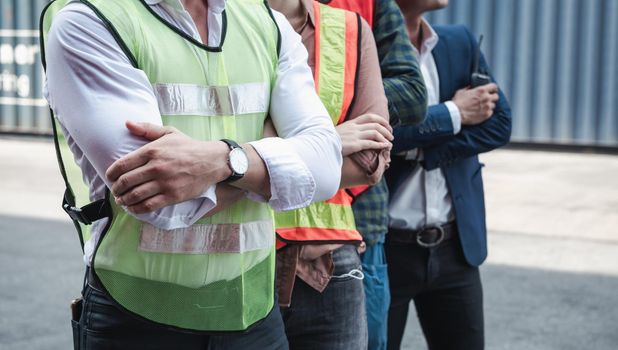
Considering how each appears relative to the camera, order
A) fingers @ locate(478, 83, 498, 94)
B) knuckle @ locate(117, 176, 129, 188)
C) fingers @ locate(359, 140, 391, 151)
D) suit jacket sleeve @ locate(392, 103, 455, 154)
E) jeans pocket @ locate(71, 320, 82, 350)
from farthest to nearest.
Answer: fingers @ locate(478, 83, 498, 94)
suit jacket sleeve @ locate(392, 103, 455, 154)
fingers @ locate(359, 140, 391, 151)
jeans pocket @ locate(71, 320, 82, 350)
knuckle @ locate(117, 176, 129, 188)

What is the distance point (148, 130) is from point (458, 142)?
5.08 feet

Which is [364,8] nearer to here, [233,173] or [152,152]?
[233,173]

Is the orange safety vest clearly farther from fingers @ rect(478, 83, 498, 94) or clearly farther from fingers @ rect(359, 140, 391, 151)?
fingers @ rect(478, 83, 498, 94)

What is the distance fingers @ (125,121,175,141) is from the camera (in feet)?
5.61

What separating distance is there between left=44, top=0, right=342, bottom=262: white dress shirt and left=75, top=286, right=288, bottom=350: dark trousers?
0.32 ft

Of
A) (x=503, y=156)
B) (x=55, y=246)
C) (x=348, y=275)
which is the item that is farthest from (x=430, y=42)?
(x=503, y=156)

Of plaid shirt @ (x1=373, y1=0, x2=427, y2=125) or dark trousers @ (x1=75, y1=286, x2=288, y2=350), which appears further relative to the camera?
plaid shirt @ (x1=373, y1=0, x2=427, y2=125)

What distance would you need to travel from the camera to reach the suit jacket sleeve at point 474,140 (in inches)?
121

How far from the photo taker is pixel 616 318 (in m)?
5.59

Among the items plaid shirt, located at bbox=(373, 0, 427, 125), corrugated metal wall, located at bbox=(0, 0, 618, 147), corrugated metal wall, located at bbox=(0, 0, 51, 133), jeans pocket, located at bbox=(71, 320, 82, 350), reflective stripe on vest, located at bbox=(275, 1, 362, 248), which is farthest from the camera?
corrugated metal wall, located at bbox=(0, 0, 51, 133)

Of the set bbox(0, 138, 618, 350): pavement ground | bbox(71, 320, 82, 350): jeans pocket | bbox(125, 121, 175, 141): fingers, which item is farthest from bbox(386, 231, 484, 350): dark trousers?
bbox(0, 138, 618, 350): pavement ground

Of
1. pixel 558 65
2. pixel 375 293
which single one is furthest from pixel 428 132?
pixel 558 65

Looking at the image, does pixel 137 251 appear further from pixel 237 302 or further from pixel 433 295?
pixel 433 295

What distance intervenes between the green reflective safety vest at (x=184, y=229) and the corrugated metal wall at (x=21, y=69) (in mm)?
12470
